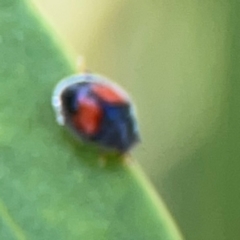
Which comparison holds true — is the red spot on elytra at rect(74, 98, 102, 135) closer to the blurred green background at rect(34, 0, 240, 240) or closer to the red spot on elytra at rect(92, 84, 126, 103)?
the red spot on elytra at rect(92, 84, 126, 103)

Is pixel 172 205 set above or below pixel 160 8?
below

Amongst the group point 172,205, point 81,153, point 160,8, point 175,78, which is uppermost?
point 160,8

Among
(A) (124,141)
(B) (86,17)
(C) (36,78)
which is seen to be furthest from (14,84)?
(B) (86,17)

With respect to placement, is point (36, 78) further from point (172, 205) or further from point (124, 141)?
point (172, 205)

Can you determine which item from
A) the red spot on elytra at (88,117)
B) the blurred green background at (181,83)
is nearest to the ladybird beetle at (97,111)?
the red spot on elytra at (88,117)

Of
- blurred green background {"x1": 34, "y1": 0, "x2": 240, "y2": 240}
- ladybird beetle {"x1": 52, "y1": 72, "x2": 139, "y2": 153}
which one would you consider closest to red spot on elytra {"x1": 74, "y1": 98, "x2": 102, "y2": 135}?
ladybird beetle {"x1": 52, "y1": 72, "x2": 139, "y2": 153}

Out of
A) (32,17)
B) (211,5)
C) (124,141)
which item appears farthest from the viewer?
(211,5)

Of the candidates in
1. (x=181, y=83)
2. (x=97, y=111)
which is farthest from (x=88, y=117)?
(x=181, y=83)

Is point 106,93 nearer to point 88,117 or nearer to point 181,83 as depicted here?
point 88,117

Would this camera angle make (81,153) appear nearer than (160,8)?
Yes
